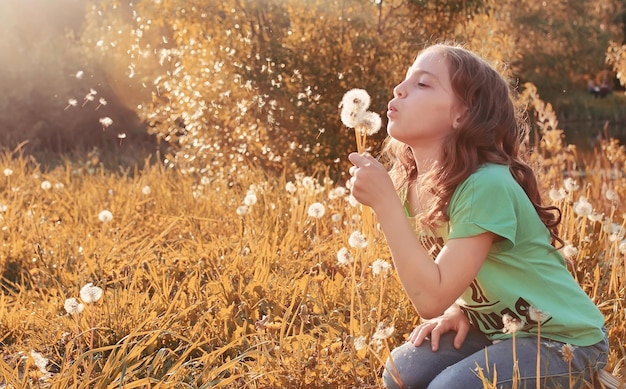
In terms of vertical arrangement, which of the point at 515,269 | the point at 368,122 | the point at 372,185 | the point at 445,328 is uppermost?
the point at 368,122

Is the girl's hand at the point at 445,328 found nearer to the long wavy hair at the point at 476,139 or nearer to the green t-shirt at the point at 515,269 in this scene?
the green t-shirt at the point at 515,269

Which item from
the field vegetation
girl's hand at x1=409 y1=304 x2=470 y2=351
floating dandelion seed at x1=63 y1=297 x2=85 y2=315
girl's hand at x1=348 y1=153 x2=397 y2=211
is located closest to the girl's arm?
girl's hand at x1=348 y1=153 x2=397 y2=211

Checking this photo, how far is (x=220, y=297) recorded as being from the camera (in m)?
2.96

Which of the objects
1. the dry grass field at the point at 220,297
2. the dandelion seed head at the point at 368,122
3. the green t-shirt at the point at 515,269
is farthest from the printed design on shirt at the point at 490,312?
Result: the dandelion seed head at the point at 368,122

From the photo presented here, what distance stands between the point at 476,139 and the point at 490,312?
1.57 ft

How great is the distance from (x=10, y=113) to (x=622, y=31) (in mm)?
21738

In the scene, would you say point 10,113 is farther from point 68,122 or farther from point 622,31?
point 622,31

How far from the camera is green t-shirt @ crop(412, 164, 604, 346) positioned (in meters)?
2.04

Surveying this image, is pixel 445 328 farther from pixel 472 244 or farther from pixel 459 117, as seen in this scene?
pixel 459 117

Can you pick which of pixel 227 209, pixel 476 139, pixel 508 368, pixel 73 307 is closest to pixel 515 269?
pixel 508 368

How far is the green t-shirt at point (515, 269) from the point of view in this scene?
2.04m

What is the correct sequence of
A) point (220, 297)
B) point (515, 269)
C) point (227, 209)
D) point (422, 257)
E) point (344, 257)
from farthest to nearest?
1. point (227, 209)
2. point (220, 297)
3. point (344, 257)
4. point (515, 269)
5. point (422, 257)

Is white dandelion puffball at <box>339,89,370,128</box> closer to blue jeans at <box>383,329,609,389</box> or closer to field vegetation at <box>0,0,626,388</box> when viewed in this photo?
field vegetation at <box>0,0,626,388</box>

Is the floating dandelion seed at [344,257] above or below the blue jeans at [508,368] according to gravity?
above
